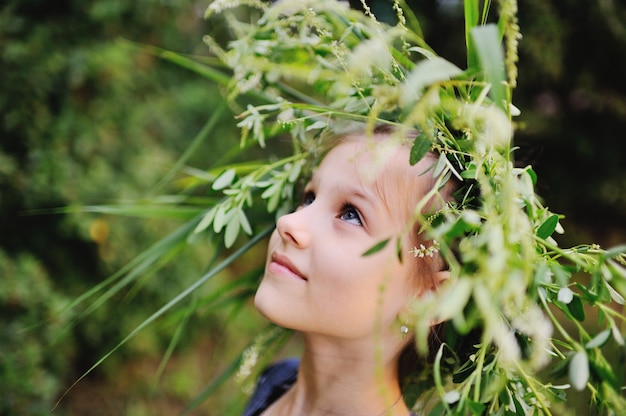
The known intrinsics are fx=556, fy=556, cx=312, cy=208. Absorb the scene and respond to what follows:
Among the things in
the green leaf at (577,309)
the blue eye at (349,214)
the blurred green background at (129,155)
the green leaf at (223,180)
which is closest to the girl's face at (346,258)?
the blue eye at (349,214)

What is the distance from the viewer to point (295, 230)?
2.99ft

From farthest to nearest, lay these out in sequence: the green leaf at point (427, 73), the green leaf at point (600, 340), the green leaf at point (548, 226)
A: 1. the green leaf at point (548, 226)
2. the green leaf at point (600, 340)
3. the green leaf at point (427, 73)

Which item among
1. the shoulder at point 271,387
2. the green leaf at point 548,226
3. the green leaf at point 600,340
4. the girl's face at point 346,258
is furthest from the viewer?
the shoulder at point 271,387

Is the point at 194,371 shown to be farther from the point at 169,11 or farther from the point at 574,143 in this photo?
the point at 574,143

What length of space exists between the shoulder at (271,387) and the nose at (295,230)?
0.50 m

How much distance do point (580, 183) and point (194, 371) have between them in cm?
214

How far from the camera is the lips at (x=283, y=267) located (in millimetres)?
925

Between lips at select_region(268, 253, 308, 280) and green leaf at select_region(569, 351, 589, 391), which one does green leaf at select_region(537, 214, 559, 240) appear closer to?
green leaf at select_region(569, 351, 589, 391)

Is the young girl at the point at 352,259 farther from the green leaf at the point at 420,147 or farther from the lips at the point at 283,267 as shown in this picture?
the green leaf at the point at 420,147

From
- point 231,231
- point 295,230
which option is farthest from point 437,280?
point 231,231

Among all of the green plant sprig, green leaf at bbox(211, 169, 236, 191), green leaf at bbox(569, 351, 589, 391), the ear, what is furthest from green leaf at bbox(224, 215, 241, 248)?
green leaf at bbox(569, 351, 589, 391)

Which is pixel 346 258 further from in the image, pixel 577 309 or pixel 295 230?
pixel 577 309

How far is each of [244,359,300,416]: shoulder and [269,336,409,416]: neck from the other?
23 cm

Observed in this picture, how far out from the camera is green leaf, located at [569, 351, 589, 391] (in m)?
0.60
